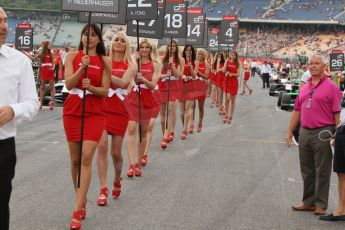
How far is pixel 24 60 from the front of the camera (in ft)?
13.1

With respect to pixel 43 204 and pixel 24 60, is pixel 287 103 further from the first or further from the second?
pixel 24 60

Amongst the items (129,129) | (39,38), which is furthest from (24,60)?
(39,38)

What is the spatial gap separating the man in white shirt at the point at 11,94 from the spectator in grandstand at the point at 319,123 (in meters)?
3.81

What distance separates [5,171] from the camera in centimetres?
404

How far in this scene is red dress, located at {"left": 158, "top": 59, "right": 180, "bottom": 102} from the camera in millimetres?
11543

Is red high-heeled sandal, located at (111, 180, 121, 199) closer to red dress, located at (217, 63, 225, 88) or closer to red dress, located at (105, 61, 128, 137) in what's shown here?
red dress, located at (105, 61, 128, 137)

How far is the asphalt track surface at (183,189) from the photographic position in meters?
6.27

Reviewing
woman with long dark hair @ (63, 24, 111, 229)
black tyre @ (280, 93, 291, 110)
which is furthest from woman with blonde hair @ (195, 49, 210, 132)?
woman with long dark hair @ (63, 24, 111, 229)

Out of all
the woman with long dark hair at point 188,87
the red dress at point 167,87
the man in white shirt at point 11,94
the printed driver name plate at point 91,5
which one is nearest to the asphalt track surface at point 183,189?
the woman with long dark hair at point 188,87

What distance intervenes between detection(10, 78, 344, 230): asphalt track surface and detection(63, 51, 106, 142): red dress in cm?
84

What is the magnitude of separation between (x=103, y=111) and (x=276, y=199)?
2.55m

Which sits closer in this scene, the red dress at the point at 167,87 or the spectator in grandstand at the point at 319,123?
the spectator in grandstand at the point at 319,123

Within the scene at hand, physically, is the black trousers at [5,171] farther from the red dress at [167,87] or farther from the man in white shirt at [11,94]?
the red dress at [167,87]

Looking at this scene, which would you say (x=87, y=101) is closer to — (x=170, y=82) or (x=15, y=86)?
(x=15, y=86)
